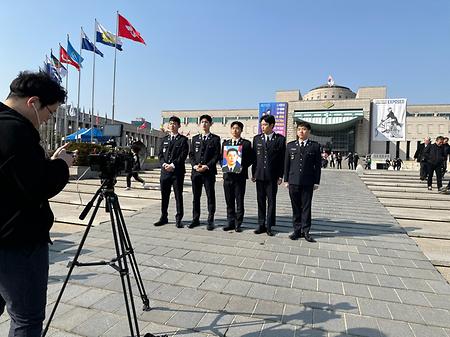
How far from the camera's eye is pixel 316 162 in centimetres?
539

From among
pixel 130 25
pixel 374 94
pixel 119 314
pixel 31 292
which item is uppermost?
pixel 374 94

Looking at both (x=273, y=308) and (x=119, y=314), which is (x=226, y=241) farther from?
(x=119, y=314)

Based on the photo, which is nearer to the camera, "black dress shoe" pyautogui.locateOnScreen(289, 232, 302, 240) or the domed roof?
"black dress shoe" pyautogui.locateOnScreen(289, 232, 302, 240)

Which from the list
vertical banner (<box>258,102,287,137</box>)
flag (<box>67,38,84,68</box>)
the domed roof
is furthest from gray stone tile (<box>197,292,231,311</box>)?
the domed roof

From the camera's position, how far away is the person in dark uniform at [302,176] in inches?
208

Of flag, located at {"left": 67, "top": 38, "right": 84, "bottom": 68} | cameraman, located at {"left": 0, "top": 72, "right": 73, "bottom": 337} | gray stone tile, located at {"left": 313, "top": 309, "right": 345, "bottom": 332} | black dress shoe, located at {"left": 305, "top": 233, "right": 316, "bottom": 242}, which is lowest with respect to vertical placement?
gray stone tile, located at {"left": 313, "top": 309, "right": 345, "bottom": 332}

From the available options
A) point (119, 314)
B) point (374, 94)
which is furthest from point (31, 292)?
point (374, 94)

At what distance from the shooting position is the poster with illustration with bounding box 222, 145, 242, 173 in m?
5.71

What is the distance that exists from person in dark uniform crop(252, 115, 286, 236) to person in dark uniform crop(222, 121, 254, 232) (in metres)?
0.21

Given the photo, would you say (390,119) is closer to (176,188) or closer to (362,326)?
(176,188)

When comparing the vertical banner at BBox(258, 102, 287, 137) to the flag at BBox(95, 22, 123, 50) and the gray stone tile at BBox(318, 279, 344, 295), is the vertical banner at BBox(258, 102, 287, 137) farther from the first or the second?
the gray stone tile at BBox(318, 279, 344, 295)

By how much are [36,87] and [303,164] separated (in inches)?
174

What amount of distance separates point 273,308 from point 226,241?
2.26 metres

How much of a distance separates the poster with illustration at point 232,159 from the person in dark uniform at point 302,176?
92cm
